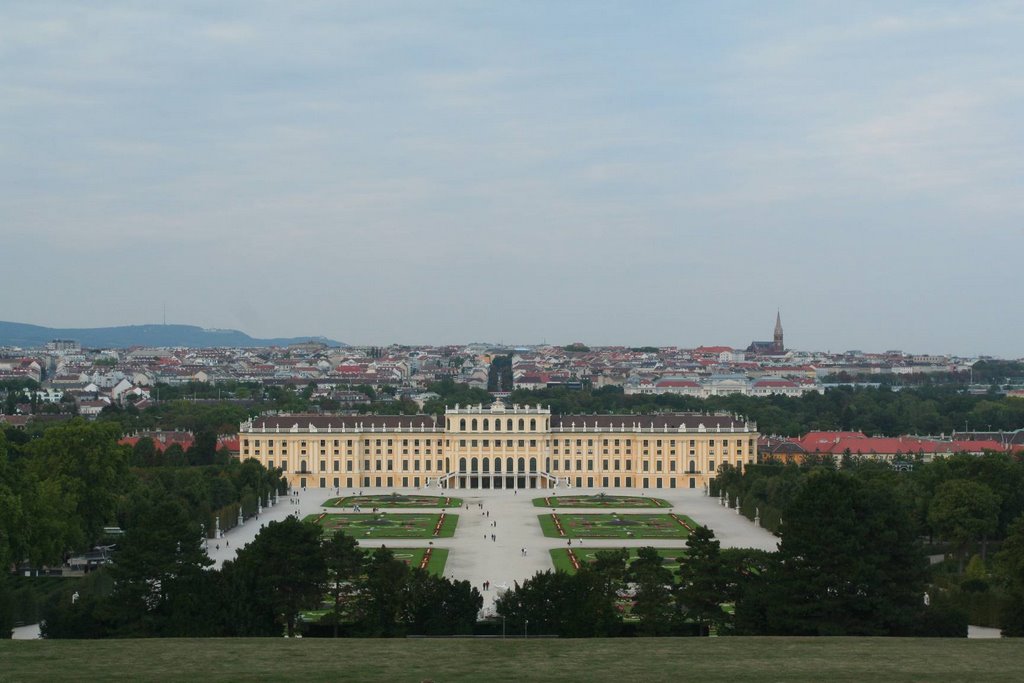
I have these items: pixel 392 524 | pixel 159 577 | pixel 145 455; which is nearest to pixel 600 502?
pixel 392 524

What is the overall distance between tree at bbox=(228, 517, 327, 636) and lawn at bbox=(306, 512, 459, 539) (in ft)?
80.2

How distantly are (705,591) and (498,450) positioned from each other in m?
59.0

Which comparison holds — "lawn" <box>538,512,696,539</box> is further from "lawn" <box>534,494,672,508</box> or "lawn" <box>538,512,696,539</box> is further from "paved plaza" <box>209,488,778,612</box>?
"lawn" <box>534,494,672,508</box>

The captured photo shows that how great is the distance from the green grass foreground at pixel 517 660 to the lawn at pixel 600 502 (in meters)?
50.3

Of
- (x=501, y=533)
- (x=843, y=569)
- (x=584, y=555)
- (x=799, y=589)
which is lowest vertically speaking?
(x=501, y=533)

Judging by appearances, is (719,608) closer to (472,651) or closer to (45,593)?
(472,651)

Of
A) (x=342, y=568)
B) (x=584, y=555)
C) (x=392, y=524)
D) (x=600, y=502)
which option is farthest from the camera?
(x=600, y=502)

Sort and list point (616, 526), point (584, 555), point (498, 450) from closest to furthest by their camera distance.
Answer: point (584, 555), point (616, 526), point (498, 450)

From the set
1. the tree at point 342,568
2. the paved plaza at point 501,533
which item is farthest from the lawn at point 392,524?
the tree at point 342,568

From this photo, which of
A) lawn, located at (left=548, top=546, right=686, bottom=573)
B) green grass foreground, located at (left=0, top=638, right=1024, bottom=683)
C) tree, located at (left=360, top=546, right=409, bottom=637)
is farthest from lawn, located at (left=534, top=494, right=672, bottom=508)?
green grass foreground, located at (left=0, top=638, right=1024, bottom=683)

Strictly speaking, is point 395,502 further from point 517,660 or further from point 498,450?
point 517,660

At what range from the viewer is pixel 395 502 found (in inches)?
3209

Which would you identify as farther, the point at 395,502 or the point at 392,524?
the point at 395,502

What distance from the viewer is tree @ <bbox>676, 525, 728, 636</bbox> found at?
36.3m
